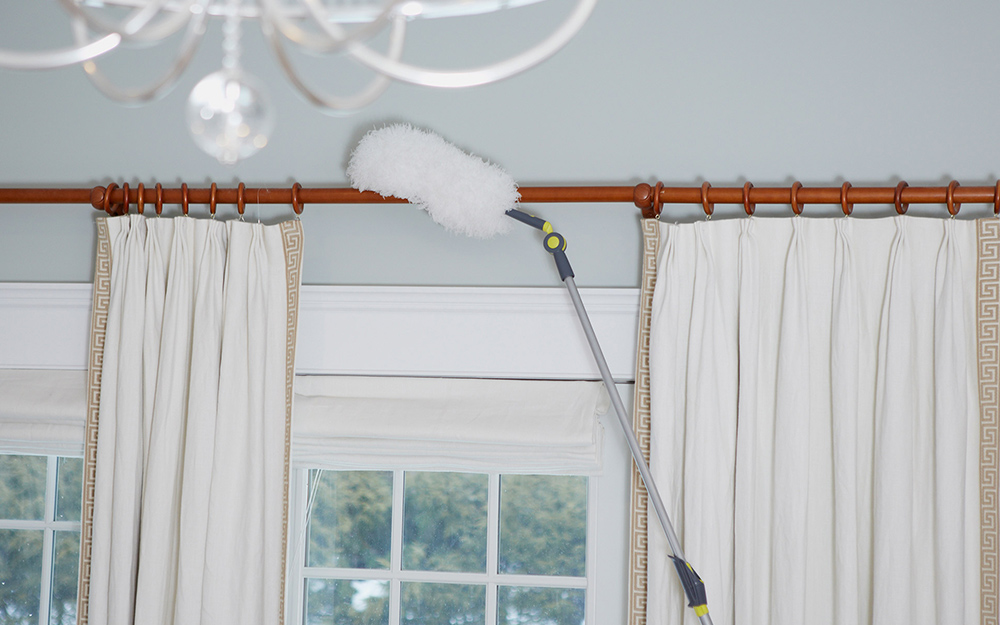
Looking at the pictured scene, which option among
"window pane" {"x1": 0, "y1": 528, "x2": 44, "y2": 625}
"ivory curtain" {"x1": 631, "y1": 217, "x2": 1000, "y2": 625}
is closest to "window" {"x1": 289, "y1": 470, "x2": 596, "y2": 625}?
"ivory curtain" {"x1": 631, "y1": 217, "x2": 1000, "y2": 625}

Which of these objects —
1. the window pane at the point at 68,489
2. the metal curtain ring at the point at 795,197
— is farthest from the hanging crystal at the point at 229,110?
the window pane at the point at 68,489

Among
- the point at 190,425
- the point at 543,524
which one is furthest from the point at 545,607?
the point at 190,425

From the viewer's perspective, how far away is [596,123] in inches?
75.6

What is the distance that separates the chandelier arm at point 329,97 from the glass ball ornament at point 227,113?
4 cm

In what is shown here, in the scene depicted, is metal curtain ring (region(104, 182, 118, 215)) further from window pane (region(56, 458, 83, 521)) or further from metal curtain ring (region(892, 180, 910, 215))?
metal curtain ring (region(892, 180, 910, 215))

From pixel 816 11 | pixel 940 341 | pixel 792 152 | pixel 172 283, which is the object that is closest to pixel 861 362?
pixel 940 341

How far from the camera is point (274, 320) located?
1.85m

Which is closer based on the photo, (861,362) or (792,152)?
(861,362)

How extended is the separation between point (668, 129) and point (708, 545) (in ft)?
3.16

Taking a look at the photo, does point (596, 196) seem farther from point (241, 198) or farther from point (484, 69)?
point (484, 69)

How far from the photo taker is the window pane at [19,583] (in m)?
2.12

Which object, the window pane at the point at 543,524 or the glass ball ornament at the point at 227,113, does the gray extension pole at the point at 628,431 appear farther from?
the glass ball ornament at the point at 227,113

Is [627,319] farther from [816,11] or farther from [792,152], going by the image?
[816,11]

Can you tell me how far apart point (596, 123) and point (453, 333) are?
62cm
